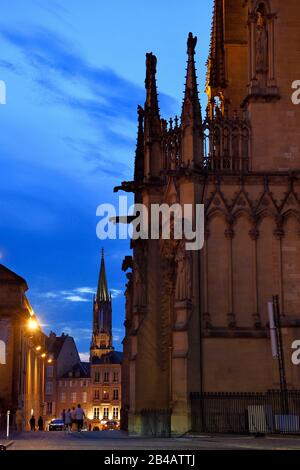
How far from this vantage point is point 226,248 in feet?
115

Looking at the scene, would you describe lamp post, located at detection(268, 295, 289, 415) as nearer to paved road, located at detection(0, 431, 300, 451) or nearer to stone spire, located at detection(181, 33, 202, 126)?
paved road, located at detection(0, 431, 300, 451)

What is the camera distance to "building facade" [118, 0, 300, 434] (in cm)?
3416

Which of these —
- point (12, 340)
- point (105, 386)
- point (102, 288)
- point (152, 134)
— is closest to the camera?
point (152, 134)

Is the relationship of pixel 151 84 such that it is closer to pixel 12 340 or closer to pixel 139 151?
pixel 139 151

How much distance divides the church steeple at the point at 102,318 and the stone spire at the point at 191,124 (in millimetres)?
157784

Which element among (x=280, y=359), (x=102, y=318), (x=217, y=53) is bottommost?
(x=280, y=359)

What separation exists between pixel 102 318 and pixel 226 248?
163384mm

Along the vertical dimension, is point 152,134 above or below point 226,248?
above

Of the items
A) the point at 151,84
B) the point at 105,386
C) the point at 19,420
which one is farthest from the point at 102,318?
the point at 151,84

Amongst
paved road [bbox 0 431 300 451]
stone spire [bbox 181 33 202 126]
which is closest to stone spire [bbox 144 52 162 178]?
stone spire [bbox 181 33 202 126]

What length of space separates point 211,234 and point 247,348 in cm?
464

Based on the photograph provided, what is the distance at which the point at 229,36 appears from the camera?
43031 millimetres
